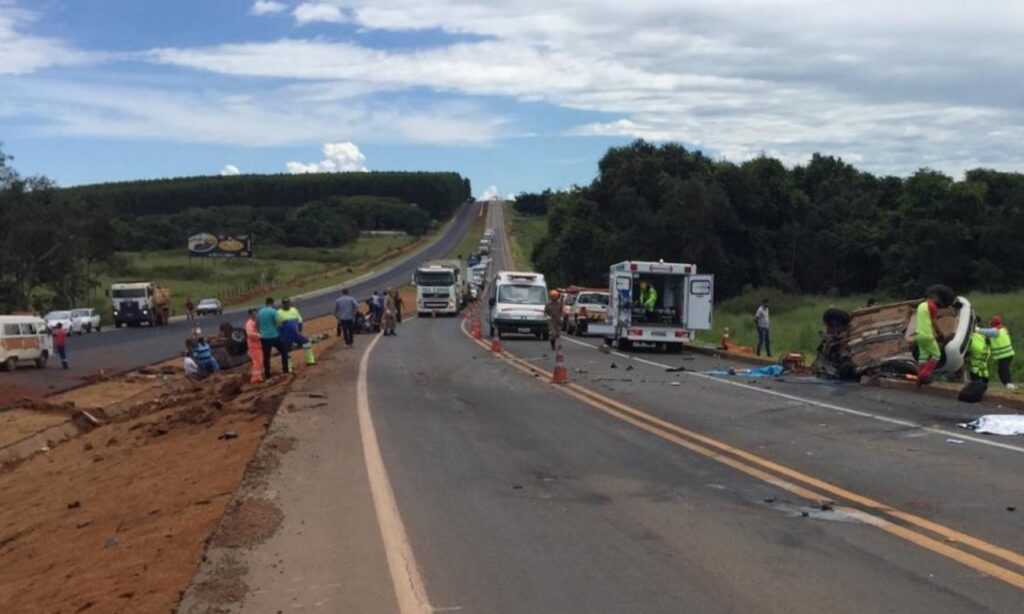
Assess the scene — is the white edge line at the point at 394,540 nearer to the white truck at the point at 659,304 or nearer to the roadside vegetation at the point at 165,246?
the white truck at the point at 659,304

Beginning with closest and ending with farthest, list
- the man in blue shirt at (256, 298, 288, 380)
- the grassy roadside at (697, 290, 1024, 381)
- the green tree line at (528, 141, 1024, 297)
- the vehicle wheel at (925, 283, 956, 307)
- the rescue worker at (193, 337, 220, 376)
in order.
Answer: the vehicle wheel at (925, 283, 956, 307) < the man in blue shirt at (256, 298, 288, 380) < the rescue worker at (193, 337, 220, 376) < the grassy roadside at (697, 290, 1024, 381) < the green tree line at (528, 141, 1024, 297)

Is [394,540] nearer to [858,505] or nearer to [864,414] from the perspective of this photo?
[858,505]

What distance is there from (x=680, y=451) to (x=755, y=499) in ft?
8.88

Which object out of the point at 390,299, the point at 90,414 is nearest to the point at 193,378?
the point at 90,414

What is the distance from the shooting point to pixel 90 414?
76.5ft

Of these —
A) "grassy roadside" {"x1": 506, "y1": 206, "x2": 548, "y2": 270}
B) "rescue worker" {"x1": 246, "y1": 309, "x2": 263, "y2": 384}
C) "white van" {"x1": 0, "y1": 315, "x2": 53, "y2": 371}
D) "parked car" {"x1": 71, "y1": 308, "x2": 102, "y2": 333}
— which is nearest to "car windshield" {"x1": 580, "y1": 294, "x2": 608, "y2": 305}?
"white van" {"x1": 0, "y1": 315, "x2": 53, "y2": 371}

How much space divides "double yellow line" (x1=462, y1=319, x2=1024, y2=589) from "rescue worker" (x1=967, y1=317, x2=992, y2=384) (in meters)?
6.02

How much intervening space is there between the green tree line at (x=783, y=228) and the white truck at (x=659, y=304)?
2917 cm

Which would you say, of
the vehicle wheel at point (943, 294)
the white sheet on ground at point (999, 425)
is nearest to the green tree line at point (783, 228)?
the vehicle wheel at point (943, 294)

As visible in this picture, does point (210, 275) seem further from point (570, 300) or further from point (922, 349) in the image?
point (922, 349)

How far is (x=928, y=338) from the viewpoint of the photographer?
17.2 m

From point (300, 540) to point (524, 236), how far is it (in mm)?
155776

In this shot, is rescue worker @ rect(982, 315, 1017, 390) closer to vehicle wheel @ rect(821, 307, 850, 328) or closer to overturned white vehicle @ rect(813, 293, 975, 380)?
overturned white vehicle @ rect(813, 293, 975, 380)

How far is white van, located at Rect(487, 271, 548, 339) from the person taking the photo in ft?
128
